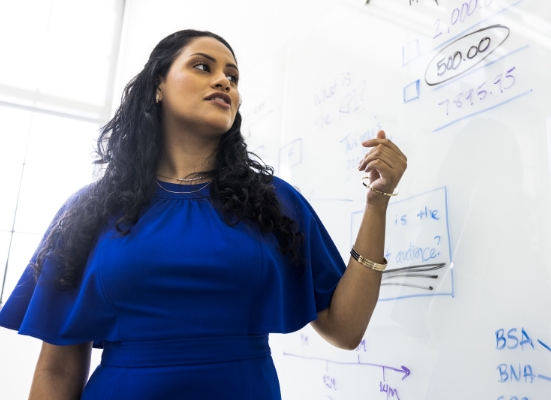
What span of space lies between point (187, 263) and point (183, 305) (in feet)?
0.22

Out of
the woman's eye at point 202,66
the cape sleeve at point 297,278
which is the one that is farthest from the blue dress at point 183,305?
the woman's eye at point 202,66

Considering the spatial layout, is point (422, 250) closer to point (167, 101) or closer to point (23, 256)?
point (167, 101)

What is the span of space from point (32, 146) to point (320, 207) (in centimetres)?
241

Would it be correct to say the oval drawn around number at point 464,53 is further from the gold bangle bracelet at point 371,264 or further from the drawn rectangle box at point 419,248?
the gold bangle bracelet at point 371,264

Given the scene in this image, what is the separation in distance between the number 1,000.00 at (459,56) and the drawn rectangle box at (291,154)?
0.52m

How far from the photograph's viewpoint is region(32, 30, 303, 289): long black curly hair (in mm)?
888

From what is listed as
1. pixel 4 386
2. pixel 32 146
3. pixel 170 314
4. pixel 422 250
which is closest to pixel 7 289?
pixel 4 386

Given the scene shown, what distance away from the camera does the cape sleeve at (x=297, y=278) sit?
2.73ft

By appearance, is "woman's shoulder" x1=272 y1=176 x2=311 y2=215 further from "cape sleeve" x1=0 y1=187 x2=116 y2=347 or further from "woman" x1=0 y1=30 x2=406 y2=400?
"cape sleeve" x1=0 y1=187 x2=116 y2=347

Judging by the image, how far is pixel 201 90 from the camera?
3.12ft

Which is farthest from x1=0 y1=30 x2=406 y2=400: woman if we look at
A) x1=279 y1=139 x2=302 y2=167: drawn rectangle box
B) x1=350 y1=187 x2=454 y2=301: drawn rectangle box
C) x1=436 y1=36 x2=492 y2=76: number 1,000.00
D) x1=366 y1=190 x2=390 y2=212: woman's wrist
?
x1=279 y1=139 x2=302 y2=167: drawn rectangle box

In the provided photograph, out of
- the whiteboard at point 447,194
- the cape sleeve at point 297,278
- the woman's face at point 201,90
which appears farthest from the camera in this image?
the woman's face at point 201,90

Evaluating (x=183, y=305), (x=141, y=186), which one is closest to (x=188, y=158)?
(x=141, y=186)

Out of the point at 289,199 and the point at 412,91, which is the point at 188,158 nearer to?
the point at 289,199
